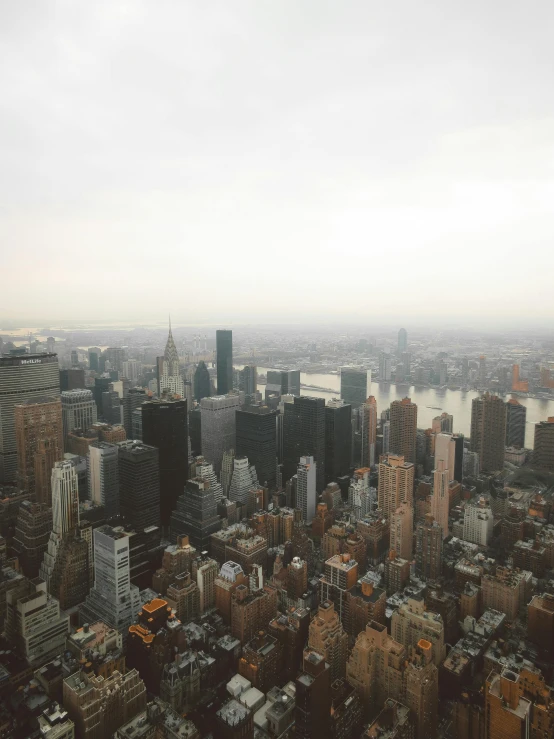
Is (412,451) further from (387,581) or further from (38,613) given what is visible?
(38,613)

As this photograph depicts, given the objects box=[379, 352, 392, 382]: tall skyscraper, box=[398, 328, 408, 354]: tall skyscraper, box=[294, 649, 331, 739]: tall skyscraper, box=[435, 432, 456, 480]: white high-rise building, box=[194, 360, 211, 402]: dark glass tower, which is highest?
box=[398, 328, 408, 354]: tall skyscraper

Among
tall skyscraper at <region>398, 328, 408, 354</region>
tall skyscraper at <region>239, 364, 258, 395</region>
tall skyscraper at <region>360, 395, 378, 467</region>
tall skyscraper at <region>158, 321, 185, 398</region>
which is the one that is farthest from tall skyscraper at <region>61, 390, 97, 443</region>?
tall skyscraper at <region>398, 328, 408, 354</region>

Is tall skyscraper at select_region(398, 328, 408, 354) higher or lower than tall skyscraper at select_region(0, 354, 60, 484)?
higher

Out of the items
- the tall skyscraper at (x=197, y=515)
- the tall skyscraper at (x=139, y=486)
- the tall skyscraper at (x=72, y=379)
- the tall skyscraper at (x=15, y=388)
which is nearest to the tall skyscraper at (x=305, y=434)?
the tall skyscraper at (x=197, y=515)

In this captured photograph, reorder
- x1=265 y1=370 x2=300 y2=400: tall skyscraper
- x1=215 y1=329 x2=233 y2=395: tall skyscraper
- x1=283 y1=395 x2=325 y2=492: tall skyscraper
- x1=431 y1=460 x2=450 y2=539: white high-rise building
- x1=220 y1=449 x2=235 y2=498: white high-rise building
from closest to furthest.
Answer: x1=431 y1=460 x2=450 y2=539: white high-rise building → x1=220 y1=449 x2=235 y2=498: white high-rise building → x1=283 y1=395 x2=325 y2=492: tall skyscraper → x1=265 y1=370 x2=300 y2=400: tall skyscraper → x1=215 y1=329 x2=233 y2=395: tall skyscraper

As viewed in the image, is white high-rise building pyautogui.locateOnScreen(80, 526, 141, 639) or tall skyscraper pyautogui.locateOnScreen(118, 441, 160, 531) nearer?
white high-rise building pyautogui.locateOnScreen(80, 526, 141, 639)

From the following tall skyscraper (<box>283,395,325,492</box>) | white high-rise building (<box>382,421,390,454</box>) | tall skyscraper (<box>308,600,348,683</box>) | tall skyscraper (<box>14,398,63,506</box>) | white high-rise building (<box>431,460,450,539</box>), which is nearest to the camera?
tall skyscraper (<box>308,600,348,683</box>)

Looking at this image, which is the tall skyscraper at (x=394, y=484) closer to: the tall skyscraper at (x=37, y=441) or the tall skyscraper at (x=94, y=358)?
the tall skyscraper at (x=37, y=441)

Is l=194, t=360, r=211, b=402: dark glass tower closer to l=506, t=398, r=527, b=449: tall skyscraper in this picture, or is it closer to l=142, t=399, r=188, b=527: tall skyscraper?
l=142, t=399, r=188, b=527: tall skyscraper
